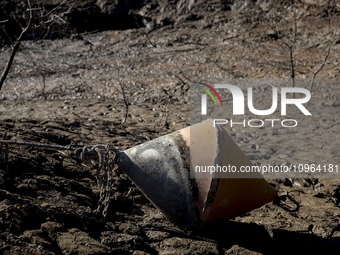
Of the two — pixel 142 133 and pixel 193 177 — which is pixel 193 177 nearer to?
pixel 193 177

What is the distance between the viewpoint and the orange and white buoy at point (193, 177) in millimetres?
2357

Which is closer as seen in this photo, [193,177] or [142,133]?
[193,177]

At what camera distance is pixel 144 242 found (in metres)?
2.34

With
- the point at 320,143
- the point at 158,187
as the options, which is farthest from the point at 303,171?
the point at 158,187

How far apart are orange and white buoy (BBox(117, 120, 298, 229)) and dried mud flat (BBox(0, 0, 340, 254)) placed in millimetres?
235

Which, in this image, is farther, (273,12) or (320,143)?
(273,12)

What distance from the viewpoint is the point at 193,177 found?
238 centimetres

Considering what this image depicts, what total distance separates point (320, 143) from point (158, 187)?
10.5 ft

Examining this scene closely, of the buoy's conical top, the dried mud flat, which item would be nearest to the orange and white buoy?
the buoy's conical top

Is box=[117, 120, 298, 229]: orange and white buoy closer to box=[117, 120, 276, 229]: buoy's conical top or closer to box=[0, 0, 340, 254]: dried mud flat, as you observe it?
box=[117, 120, 276, 229]: buoy's conical top

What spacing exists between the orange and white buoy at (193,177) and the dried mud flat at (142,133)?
23cm

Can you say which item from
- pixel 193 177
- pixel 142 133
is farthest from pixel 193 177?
pixel 142 133

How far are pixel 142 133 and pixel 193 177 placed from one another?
2.58 meters

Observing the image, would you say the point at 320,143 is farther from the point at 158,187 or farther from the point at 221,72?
the point at 221,72
